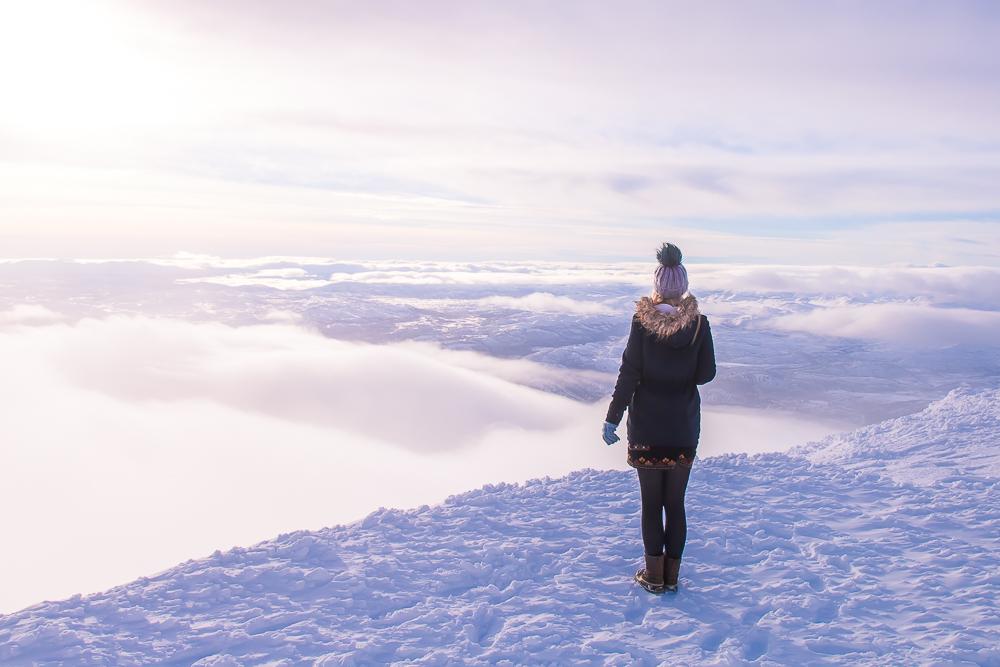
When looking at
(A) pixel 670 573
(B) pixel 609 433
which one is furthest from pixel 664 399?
(A) pixel 670 573

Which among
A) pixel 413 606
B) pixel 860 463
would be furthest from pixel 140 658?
pixel 860 463

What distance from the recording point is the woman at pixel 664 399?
4.71 metres

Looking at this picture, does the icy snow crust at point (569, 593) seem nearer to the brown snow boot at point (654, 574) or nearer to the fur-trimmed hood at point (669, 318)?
the brown snow boot at point (654, 574)

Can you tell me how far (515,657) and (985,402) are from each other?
15.3 m

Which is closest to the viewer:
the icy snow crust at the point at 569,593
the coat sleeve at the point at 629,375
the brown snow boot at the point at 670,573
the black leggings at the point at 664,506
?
the icy snow crust at the point at 569,593

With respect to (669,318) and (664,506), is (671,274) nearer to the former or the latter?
(669,318)

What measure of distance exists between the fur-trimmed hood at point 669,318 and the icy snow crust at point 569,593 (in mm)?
2125

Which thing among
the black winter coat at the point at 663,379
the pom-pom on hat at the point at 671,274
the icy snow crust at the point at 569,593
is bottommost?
the icy snow crust at the point at 569,593

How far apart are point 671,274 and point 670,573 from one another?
237 cm

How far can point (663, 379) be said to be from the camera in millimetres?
4816

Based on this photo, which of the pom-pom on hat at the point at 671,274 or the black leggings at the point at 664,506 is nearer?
the pom-pom on hat at the point at 671,274

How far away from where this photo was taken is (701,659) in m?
4.21

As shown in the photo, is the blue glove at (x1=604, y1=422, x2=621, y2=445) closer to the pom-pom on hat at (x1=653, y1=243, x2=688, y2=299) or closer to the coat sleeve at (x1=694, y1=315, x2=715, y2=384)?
the coat sleeve at (x1=694, y1=315, x2=715, y2=384)

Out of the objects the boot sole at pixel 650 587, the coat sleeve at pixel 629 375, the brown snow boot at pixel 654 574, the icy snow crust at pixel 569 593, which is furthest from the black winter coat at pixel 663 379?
the icy snow crust at pixel 569 593
